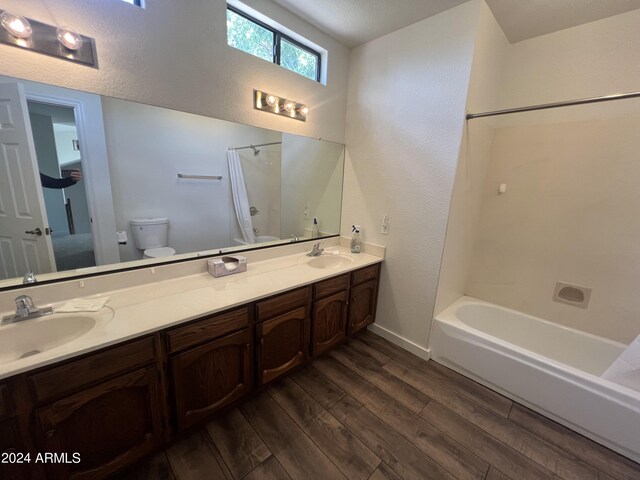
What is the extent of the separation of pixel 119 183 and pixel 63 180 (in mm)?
227

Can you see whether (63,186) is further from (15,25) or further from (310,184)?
(310,184)

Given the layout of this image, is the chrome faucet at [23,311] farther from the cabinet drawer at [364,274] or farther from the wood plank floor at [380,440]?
the cabinet drawer at [364,274]

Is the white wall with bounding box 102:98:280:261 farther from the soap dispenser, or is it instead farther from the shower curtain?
the soap dispenser

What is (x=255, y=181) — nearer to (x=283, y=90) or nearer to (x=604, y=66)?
(x=283, y=90)

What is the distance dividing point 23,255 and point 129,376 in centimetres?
82

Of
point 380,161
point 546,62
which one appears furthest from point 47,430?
point 546,62

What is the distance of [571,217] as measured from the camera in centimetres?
206

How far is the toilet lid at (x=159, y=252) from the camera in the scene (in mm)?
1608

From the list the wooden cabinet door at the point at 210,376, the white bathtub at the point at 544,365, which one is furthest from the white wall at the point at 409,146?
the wooden cabinet door at the point at 210,376

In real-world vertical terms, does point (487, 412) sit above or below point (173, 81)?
below

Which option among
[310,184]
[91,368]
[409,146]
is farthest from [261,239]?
[409,146]

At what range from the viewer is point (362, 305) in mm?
2326

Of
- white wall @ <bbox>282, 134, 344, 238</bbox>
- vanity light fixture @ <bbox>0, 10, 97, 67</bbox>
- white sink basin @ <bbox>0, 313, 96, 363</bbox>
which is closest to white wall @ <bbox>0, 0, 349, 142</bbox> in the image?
vanity light fixture @ <bbox>0, 10, 97, 67</bbox>

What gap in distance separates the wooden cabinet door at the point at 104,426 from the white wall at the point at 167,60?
1407mm
